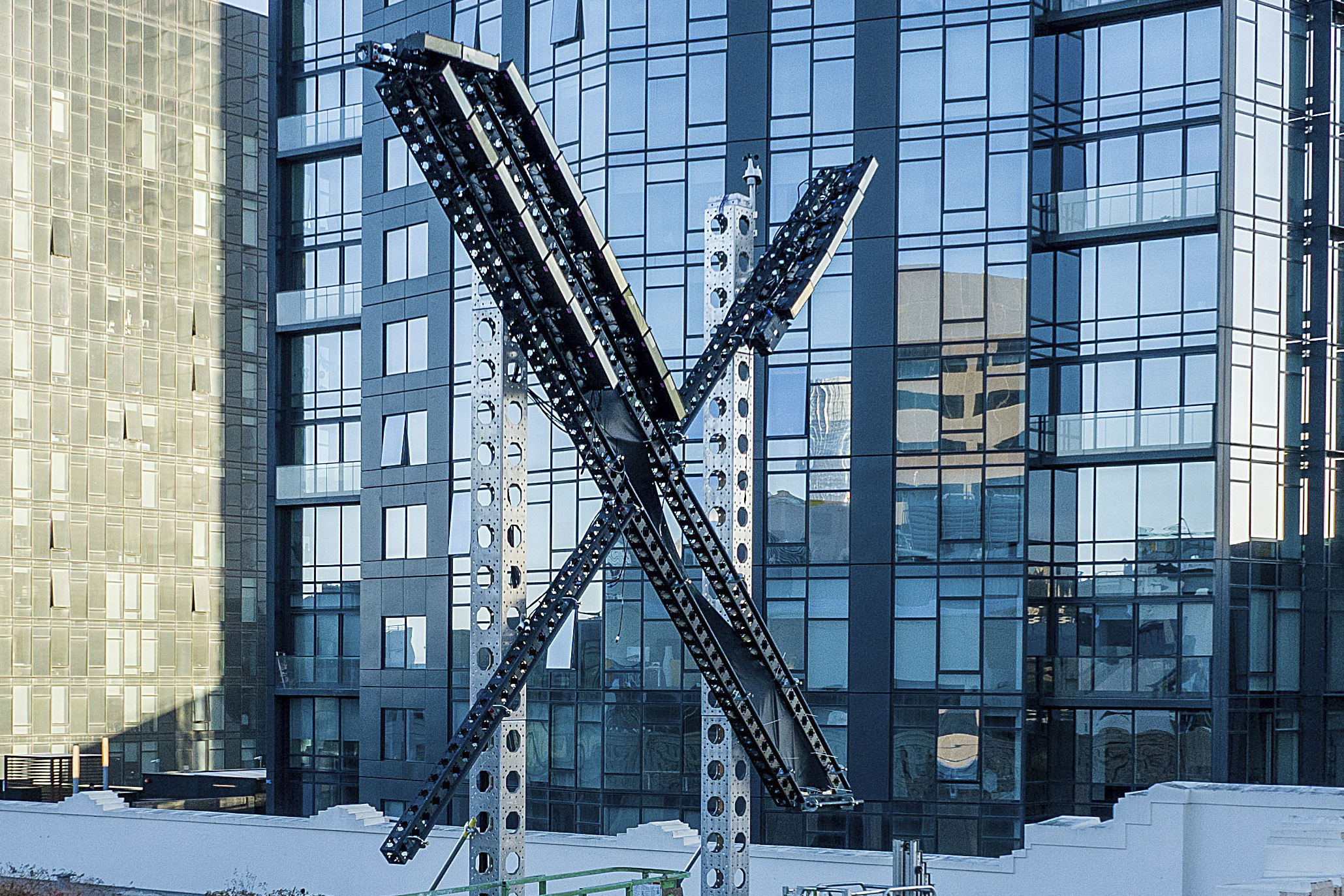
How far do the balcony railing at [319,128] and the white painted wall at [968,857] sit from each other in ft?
95.1

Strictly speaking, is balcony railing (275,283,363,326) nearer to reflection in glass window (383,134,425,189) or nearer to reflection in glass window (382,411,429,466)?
reflection in glass window (383,134,425,189)

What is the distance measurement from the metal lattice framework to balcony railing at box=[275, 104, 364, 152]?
36.6 metres

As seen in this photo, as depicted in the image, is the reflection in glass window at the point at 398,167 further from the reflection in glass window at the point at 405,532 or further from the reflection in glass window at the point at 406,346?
the reflection in glass window at the point at 405,532

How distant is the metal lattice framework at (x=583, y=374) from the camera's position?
14.9m

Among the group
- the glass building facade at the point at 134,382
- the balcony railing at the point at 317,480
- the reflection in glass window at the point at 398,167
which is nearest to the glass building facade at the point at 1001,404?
the reflection in glass window at the point at 398,167

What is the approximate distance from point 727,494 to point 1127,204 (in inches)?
892

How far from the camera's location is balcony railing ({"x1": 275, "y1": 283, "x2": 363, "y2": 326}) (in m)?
53.2

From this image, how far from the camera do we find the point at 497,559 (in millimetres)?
15961

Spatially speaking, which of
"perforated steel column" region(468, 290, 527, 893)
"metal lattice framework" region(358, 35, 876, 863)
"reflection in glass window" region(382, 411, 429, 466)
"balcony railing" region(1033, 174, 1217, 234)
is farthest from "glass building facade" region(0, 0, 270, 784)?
"perforated steel column" region(468, 290, 527, 893)

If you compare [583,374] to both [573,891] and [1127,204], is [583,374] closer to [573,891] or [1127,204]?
[573,891]

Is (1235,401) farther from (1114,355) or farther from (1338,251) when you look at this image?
(1338,251)

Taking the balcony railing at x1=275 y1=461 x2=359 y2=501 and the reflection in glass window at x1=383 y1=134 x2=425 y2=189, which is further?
the balcony railing at x1=275 y1=461 x2=359 y2=501

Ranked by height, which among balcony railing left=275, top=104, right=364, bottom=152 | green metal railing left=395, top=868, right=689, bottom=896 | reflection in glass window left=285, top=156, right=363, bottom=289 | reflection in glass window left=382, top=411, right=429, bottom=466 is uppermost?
balcony railing left=275, top=104, right=364, bottom=152

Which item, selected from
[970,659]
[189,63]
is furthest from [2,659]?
[970,659]
